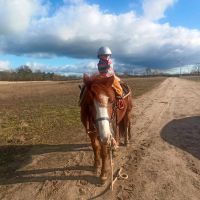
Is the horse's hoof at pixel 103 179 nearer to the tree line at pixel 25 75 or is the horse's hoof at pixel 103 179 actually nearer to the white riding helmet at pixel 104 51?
the white riding helmet at pixel 104 51

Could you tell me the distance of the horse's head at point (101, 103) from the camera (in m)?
5.21

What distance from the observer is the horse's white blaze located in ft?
17.0

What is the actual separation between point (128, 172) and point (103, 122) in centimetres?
186

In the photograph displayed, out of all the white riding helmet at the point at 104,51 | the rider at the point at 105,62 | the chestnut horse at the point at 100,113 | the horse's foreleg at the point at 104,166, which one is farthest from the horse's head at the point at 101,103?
the white riding helmet at the point at 104,51

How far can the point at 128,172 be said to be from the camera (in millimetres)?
6648

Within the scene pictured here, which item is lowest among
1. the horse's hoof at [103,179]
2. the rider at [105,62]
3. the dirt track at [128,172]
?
the dirt track at [128,172]

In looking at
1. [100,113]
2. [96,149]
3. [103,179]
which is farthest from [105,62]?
[103,179]

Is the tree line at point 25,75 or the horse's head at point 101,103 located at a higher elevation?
the horse's head at point 101,103

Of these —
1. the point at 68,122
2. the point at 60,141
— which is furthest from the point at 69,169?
the point at 68,122

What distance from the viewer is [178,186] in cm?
588

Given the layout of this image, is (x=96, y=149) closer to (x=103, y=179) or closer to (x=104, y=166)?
(x=104, y=166)

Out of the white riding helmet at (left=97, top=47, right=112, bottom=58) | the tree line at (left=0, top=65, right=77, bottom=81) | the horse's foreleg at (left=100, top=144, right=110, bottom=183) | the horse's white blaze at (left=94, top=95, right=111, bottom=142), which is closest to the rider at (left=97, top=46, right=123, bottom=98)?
the white riding helmet at (left=97, top=47, right=112, bottom=58)

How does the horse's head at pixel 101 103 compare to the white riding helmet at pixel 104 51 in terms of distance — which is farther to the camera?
the white riding helmet at pixel 104 51

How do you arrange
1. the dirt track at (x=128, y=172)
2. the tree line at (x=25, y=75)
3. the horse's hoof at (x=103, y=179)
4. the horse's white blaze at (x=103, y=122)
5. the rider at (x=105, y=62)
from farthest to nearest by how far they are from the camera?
the tree line at (x=25, y=75) → the rider at (x=105, y=62) → the horse's hoof at (x=103, y=179) → the dirt track at (x=128, y=172) → the horse's white blaze at (x=103, y=122)
